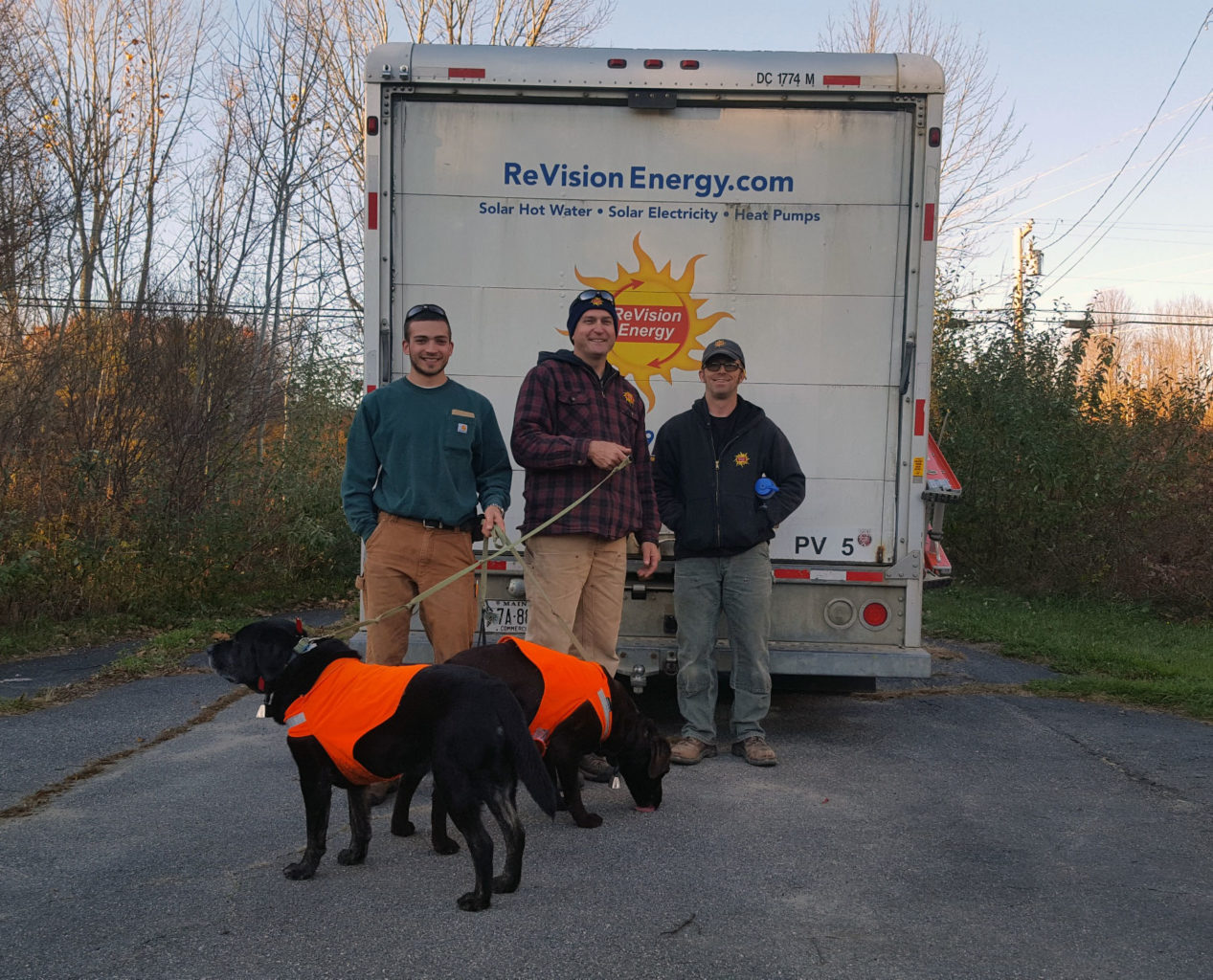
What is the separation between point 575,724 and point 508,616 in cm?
165

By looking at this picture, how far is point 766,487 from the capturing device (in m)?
5.44

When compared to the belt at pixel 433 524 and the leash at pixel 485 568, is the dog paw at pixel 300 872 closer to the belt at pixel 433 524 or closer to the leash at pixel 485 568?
the leash at pixel 485 568

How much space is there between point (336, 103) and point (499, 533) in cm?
1902

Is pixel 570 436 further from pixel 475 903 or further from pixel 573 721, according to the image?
pixel 475 903

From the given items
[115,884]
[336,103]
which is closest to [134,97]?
[336,103]

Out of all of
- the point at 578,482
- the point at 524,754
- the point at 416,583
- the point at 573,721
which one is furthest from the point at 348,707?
the point at 578,482

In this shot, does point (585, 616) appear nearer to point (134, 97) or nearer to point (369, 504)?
point (369, 504)

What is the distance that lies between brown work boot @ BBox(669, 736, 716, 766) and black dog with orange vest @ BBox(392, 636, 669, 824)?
2.61 ft

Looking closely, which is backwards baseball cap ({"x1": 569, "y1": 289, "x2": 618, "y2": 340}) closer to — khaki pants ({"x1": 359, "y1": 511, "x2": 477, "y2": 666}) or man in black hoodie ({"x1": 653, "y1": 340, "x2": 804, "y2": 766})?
man in black hoodie ({"x1": 653, "y1": 340, "x2": 804, "y2": 766})

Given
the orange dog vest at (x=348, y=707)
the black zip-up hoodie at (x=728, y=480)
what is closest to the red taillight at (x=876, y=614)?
the black zip-up hoodie at (x=728, y=480)

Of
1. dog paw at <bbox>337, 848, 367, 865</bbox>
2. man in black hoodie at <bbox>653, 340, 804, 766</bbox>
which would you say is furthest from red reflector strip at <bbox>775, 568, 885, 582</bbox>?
dog paw at <bbox>337, 848, 367, 865</bbox>

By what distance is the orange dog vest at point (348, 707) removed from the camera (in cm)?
363

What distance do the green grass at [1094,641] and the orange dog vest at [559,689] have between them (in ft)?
15.2

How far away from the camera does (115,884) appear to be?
3.79 m
